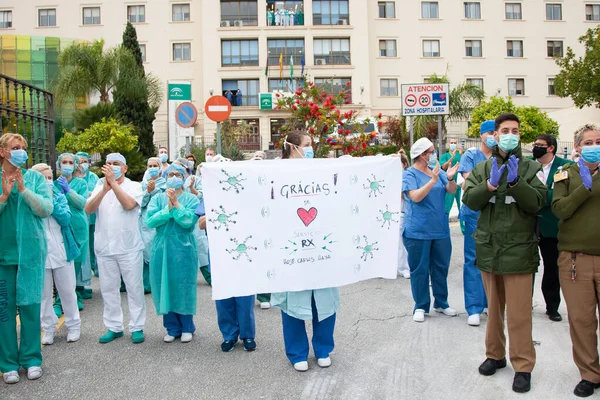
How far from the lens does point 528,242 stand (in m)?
4.71

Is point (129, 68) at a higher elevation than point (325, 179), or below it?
higher

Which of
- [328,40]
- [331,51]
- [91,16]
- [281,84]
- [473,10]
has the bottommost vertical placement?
[281,84]

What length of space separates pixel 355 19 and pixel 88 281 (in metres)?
42.0

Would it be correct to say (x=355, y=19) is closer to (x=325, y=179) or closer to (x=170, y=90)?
(x=170, y=90)

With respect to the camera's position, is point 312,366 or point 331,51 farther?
point 331,51

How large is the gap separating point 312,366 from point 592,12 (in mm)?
53889

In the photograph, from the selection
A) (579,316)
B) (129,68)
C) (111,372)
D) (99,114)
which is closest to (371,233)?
(579,316)

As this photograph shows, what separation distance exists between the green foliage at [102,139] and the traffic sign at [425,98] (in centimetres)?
1638

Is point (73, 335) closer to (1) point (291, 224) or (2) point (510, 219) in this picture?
(1) point (291, 224)

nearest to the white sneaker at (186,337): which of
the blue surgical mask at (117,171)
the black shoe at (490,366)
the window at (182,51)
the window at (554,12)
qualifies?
the blue surgical mask at (117,171)

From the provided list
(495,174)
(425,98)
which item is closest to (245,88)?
(425,98)

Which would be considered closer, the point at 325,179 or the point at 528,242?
the point at 528,242

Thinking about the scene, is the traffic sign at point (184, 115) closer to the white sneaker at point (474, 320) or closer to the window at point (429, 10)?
the white sneaker at point (474, 320)

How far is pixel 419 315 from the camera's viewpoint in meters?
6.73
